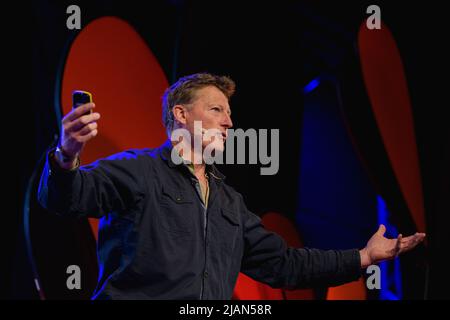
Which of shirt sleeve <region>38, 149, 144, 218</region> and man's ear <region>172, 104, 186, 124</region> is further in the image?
man's ear <region>172, 104, 186, 124</region>

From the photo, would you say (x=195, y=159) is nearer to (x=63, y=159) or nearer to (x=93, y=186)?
(x=93, y=186)

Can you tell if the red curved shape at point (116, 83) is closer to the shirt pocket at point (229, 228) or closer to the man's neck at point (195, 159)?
the man's neck at point (195, 159)

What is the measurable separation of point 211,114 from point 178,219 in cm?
52

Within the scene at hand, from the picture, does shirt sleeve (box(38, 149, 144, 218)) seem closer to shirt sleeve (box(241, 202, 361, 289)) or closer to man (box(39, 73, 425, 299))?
man (box(39, 73, 425, 299))

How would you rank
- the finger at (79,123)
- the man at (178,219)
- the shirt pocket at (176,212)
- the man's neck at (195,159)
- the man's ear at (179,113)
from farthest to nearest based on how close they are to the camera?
the man's ear at (179,113), the man's neck at (195,159), the shirt pocket at (176,212), the man at (178,219), the finger at (79,123)

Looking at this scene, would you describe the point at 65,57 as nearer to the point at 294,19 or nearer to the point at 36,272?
the point at 36,272

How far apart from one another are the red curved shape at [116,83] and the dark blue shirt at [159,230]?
629mm

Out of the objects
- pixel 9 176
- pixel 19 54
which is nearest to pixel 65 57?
pixel 19 54

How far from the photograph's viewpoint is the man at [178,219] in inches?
64.3

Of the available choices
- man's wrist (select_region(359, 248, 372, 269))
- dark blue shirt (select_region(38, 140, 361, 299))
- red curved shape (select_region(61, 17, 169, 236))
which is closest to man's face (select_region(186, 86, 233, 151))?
dark blue shirt (select_region(38, 140, 361, 299))

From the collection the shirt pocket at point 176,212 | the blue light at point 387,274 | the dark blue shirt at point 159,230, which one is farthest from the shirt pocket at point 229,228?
the blue light at point 387,274

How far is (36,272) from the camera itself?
227 cm

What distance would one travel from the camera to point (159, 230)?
1812mm

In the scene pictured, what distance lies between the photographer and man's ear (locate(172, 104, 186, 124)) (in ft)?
7.23
